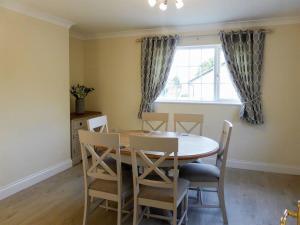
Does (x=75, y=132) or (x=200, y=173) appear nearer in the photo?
(x=200, y=173)

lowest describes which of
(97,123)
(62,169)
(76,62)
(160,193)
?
(62,169)

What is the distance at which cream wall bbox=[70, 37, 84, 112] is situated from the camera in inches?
196

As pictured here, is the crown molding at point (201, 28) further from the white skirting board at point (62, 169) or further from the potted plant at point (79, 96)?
the white skirting board at point (62, 169)

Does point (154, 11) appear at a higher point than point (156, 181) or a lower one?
higher

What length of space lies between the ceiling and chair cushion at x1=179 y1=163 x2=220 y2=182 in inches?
76.5

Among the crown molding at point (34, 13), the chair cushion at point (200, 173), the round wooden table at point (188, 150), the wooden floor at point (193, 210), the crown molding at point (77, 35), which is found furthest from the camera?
the crown molding at point (77, 35)

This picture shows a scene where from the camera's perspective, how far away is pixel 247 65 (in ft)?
13.3

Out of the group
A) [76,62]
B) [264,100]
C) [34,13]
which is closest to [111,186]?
[34,13]

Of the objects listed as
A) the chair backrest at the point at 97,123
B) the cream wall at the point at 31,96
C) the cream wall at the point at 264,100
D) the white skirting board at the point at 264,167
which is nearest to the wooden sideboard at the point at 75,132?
the cream wall at the point at 31,96

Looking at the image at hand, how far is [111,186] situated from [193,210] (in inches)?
40.3

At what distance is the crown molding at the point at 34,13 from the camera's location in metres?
3.16

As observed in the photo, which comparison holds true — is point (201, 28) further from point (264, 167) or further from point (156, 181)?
point (156, 181)

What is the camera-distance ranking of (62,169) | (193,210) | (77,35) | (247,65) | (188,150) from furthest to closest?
1. (77,35)
2. (62,169)
3. (247,65)
4. (193,210)
5. (188,150)

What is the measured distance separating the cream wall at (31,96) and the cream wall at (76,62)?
0.77 m
